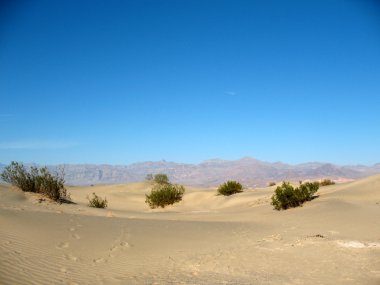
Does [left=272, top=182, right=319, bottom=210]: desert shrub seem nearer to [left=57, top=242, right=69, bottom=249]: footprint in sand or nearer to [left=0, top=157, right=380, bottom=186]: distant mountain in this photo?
[left=57, top=242, right=69, bottom=249]: footprint in sand

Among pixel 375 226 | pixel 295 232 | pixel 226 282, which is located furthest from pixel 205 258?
pixel 375 226

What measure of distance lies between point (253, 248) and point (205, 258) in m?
1.42

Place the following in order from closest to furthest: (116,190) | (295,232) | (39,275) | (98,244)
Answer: (39,275)
(98,244)
(295,232)
(116,190)

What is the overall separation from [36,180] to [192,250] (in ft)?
36.3

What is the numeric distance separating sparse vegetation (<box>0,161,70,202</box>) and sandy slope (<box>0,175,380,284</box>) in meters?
5.91

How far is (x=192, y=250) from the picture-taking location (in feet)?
26.9

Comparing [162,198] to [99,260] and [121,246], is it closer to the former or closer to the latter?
[121,246]

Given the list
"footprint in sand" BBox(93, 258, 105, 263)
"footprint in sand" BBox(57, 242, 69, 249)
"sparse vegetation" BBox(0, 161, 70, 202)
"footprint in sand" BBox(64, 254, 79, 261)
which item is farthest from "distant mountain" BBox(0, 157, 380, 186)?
"footprint in sand" BBox(64, 254, 79, 261)

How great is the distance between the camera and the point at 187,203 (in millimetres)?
25438

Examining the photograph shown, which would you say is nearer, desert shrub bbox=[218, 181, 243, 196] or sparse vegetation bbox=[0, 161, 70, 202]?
sparse vegetation bbox=[0, 161, 70, 202]

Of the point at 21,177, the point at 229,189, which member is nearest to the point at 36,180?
the point at 21,177

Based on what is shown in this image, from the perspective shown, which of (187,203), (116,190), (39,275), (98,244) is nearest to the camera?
(39,275)

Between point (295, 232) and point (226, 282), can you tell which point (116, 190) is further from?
point (226, 282)

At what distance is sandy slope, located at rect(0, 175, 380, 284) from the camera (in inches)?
236
